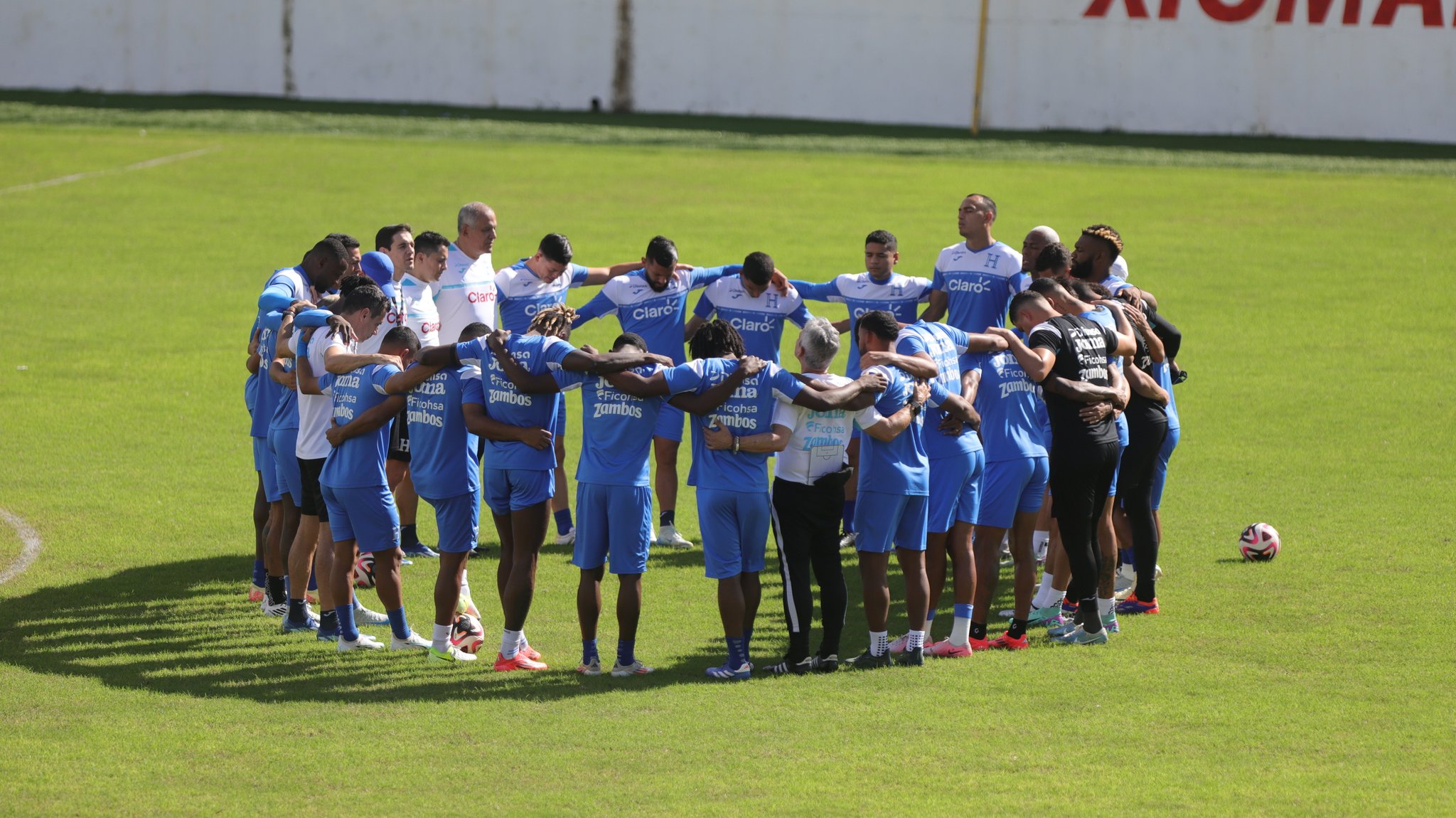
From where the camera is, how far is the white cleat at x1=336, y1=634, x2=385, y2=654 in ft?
29.2

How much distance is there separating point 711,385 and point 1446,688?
4.48m

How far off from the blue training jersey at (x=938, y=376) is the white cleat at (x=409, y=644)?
3.36 metres

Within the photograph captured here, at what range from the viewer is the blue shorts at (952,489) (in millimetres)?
8695

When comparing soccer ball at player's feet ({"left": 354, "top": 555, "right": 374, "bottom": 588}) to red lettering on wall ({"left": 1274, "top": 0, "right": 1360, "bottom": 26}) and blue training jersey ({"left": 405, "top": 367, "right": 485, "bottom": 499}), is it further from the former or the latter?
red lettering on wall ({"left": 1274, "top": 0, "right": 1360, "bottom": 26})

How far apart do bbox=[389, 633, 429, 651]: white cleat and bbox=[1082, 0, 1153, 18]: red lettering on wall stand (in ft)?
95.6

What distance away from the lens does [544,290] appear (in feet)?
37.8

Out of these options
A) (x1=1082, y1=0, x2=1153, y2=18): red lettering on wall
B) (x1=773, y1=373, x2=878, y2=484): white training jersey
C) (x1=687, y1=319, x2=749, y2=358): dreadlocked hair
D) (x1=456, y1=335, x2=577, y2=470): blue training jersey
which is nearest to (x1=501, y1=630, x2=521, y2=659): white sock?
(x1=456, y1=335, x2=577, y2=470): blue training jersey

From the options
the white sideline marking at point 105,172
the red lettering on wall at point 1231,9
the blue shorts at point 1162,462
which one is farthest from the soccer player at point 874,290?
the red lettering on wall at point 1231,9

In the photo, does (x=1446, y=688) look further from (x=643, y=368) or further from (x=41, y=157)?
(x=41, y=157)

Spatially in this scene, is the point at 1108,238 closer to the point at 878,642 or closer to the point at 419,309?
the point at 878,642

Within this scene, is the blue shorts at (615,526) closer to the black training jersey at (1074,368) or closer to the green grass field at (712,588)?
the green grass field at (712,588)

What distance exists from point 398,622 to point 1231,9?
97.2 feet

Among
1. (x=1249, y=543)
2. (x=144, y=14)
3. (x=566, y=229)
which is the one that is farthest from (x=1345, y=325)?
(x=144, y=14)

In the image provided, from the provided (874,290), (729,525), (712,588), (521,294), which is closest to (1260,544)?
(874,290)
